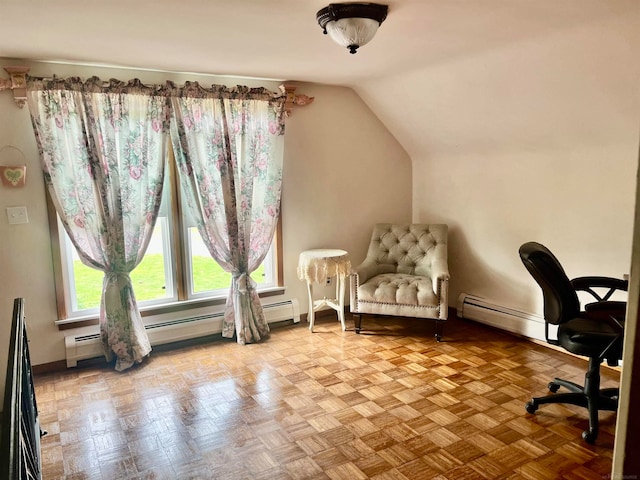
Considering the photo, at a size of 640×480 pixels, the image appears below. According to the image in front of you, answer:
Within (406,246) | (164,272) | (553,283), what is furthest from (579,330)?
(164,272)

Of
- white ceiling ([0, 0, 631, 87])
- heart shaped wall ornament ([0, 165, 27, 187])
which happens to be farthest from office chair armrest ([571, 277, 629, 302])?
heart shaped wall ornament ([0, 165, 27, 187])

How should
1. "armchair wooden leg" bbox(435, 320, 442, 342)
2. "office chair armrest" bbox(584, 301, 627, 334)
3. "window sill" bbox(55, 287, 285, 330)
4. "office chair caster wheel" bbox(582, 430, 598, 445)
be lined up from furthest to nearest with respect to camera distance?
"armchair wooden leg" bbox(435, 320, 442, 342), "window sill" bbox(55, 287, 285, 330), "office chair armrest" bbox(584, 301, 627, 334), "office chair caster wheel" bbox(582, 430, 598, 445)

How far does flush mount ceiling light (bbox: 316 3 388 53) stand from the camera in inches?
91.5

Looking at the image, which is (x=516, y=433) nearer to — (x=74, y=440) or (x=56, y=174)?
(x=74, y=440)

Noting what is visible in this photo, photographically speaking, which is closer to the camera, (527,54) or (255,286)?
(527,54)

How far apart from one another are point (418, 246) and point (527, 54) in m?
2.05

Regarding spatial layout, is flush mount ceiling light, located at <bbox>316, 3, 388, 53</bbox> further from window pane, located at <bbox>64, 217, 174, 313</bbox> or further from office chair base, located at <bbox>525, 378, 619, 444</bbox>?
office chair base, located at <bbox>525, 378, 619, 444</bbox>

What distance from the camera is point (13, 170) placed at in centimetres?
331

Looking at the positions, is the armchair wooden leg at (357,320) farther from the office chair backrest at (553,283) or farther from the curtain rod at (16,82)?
the curtain rod at (16,82)

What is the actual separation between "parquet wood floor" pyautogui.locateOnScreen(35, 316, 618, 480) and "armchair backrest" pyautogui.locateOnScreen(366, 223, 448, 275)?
2.55ft

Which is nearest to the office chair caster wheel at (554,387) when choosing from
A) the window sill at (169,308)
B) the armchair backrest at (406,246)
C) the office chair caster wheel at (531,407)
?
the office chair caster wheel at (531,407)

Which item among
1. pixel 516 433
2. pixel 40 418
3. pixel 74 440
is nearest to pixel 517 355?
pixel 516 433

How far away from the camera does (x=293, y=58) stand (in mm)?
3404

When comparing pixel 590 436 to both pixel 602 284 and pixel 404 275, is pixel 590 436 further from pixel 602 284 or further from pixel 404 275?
pixel 404 275
